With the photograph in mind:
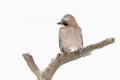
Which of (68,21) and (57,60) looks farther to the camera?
(68,21)

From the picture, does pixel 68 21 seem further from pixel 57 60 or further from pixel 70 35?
pixel 57 60

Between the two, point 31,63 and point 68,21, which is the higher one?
point 68,21

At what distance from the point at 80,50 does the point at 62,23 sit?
296mm

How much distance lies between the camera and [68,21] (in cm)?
339

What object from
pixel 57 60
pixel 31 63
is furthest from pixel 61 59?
pixel 31 63

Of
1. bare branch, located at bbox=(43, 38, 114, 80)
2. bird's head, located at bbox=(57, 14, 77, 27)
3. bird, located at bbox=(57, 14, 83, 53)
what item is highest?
bird's head, located at bbox=(57, 14, 77, 27)

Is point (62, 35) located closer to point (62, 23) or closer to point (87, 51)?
point (62, 23)

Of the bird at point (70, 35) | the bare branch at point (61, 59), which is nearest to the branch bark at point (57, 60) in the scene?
the bare branch at point (61, 59)

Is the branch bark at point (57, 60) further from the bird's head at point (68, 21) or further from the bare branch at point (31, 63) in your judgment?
the bird's head at point (68, 21)

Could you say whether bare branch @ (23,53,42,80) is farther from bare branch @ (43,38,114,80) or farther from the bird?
the bird

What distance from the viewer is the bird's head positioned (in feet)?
11.1

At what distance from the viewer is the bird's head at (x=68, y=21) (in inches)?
133

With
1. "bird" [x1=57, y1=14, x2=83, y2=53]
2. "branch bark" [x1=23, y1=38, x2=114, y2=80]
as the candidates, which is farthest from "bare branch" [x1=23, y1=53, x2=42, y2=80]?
"bird" [x1=57, y1=14, x2=83, y2=53]

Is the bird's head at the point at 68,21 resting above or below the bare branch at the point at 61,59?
above
